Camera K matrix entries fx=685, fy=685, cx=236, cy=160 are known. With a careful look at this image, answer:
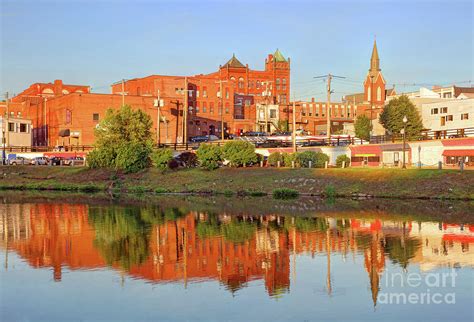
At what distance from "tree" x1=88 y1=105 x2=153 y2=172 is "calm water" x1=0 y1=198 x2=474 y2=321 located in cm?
2787

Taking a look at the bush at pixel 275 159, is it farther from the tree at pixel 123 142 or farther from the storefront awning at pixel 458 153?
the storefront awning at pixel 458 153

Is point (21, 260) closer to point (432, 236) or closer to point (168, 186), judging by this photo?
point (432, 236)

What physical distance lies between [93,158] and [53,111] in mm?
41108

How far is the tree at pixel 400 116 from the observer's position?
104 meters

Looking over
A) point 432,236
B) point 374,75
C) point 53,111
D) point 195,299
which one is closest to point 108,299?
point 195,299

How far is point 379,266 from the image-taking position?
2722cm

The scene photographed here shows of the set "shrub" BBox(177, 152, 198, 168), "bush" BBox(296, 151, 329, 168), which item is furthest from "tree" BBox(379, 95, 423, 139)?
"shrub" BBox(177, 152, 198, 168)

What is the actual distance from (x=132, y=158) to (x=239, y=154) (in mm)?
11972

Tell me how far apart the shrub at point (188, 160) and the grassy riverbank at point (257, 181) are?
3510mm

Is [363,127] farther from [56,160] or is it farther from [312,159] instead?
[56,160]

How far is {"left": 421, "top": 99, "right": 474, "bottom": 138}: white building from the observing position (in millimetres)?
97500

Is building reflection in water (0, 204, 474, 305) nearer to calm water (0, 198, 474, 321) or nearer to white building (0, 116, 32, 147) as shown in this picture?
calm water (0, 198, 474, 321)

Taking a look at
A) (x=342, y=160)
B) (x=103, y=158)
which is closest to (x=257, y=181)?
(x=342, y=160)

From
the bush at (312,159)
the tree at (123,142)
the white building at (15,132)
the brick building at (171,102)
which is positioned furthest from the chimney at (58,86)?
the bush at (312,159)
